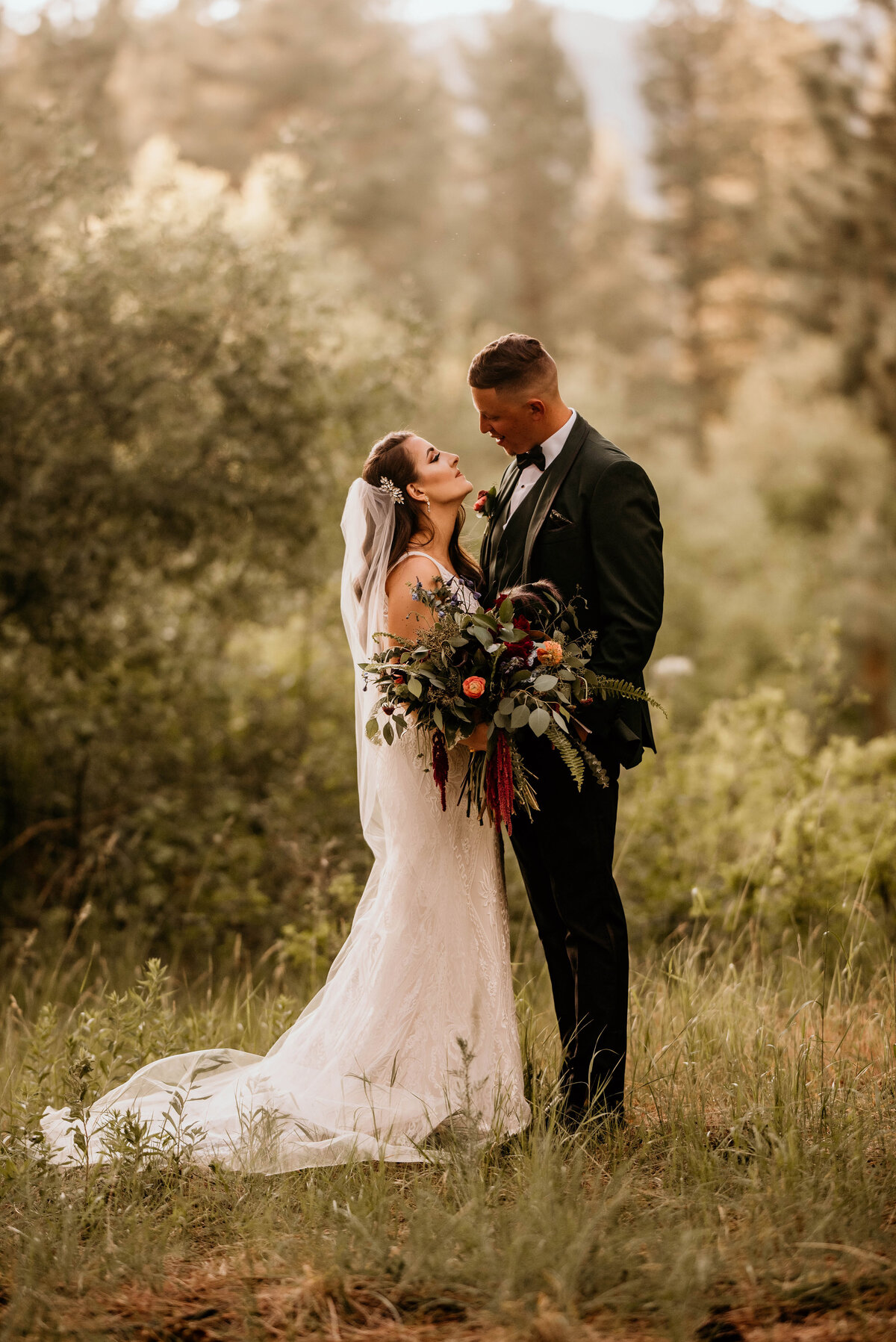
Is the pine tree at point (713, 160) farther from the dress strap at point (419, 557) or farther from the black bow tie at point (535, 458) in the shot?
the dress strap at point (419, 557)

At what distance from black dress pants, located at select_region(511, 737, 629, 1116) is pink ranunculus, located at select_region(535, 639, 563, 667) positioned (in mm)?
418

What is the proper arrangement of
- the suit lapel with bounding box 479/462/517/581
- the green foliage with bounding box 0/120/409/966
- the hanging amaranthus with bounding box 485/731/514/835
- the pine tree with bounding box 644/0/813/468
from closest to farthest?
the hanging amaranthus with bounding box 485/731/514/835
the suit lapel with bounding box 479/462/517/581
the green foliage with bounding box 0/120/409/966
the pine tree with bounding box 644/0/813/468

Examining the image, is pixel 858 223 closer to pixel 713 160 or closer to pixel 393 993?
pixel 713 160

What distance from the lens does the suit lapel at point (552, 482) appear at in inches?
141

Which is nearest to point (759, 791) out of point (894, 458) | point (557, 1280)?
point (557, 1280)

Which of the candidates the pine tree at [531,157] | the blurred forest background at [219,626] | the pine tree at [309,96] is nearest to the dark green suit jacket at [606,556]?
the blurred forest background at [219,626]

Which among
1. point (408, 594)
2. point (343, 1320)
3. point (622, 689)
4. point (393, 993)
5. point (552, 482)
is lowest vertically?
point (343, 1320)

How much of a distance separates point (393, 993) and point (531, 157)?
31.3 metres

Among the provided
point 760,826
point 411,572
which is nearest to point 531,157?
point 760,826

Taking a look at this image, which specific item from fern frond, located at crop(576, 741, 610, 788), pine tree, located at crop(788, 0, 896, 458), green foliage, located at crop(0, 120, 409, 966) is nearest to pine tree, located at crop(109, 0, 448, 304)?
pine tree, located at crop(788, 0, 896, 458)

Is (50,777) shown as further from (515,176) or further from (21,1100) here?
(515,176)

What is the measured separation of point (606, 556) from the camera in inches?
136

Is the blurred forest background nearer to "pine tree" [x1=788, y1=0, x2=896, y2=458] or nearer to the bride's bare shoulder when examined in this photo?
the bride's bare shoulder

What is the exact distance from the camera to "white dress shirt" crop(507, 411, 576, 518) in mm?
3693
